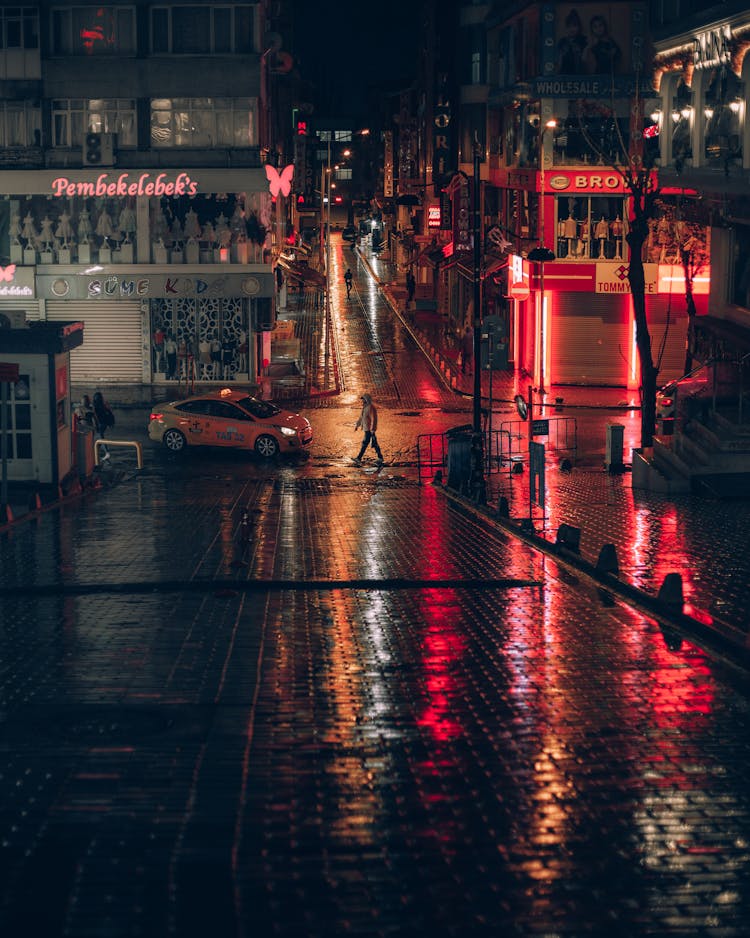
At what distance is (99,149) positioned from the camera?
4812 cm

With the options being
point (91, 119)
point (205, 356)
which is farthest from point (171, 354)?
point (91, 119)

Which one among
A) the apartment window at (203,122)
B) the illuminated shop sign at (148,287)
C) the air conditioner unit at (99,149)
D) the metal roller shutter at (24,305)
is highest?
the apartment window at (203,122)

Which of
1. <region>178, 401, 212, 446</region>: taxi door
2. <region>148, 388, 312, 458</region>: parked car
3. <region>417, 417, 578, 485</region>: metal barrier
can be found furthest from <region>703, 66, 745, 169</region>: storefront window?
<region>178, 401, 212, 446</region>: taxi door

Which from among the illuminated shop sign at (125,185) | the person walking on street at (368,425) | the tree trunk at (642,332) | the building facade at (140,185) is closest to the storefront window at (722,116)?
the tree trunk at (642,332)

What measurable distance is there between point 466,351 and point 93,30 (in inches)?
682

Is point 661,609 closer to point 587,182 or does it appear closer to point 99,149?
point 587,182

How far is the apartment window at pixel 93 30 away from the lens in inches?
1885

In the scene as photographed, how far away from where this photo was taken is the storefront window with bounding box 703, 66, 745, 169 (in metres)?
30.0

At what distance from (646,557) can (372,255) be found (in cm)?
10408

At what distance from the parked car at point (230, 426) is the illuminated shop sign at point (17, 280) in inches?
627

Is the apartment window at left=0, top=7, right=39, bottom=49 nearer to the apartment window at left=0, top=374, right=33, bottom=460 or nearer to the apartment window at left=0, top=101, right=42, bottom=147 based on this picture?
the apartment window at left=0, top=101, right=42, bottom=147

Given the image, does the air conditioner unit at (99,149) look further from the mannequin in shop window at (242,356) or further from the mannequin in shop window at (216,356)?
the mannequin in shop window at (242,356)

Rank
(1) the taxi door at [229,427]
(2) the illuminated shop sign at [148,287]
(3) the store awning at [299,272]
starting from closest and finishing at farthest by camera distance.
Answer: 1. (1) the taxi door at [229,427]
2. (2) the illuminated shop sign at [148,287]
3. (3) the store awning at [299,272]

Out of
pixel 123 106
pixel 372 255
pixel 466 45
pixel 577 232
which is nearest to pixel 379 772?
pixel 577 232
